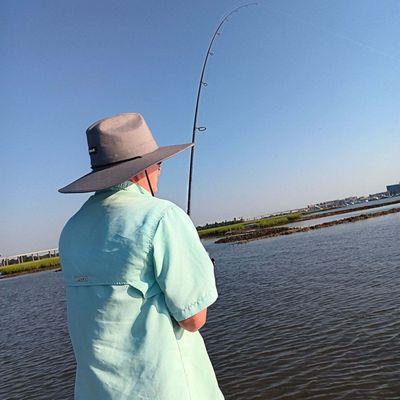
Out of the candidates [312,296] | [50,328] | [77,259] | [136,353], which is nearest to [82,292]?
[77,259]

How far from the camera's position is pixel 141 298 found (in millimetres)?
1479

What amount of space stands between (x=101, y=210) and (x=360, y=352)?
6799 mm

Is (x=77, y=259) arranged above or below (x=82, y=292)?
above

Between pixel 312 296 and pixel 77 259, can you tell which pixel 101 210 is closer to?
pixel 77 259

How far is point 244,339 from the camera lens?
A: 893cm

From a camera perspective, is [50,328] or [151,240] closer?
[151,240]

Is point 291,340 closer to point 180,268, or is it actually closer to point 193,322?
point 193,322

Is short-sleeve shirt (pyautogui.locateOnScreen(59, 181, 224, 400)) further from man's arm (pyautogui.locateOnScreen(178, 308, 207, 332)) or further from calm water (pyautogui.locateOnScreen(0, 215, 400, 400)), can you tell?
calm water (pyautogui.locateOnScreen(0, 215, 400, 400))

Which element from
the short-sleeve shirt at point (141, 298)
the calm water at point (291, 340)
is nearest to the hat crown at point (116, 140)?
the short-sleeve shirt at point (141, 298)

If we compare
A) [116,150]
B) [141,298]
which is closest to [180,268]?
[141,298]

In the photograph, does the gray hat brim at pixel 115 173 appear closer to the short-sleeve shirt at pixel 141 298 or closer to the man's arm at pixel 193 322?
the short-sleeve shirt at pixel 141 298

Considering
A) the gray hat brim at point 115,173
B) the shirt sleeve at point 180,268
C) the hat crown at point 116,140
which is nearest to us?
the shirt sleeve at point 180,268

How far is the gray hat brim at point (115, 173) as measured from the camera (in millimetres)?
1539

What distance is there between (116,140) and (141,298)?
655 millimetres
